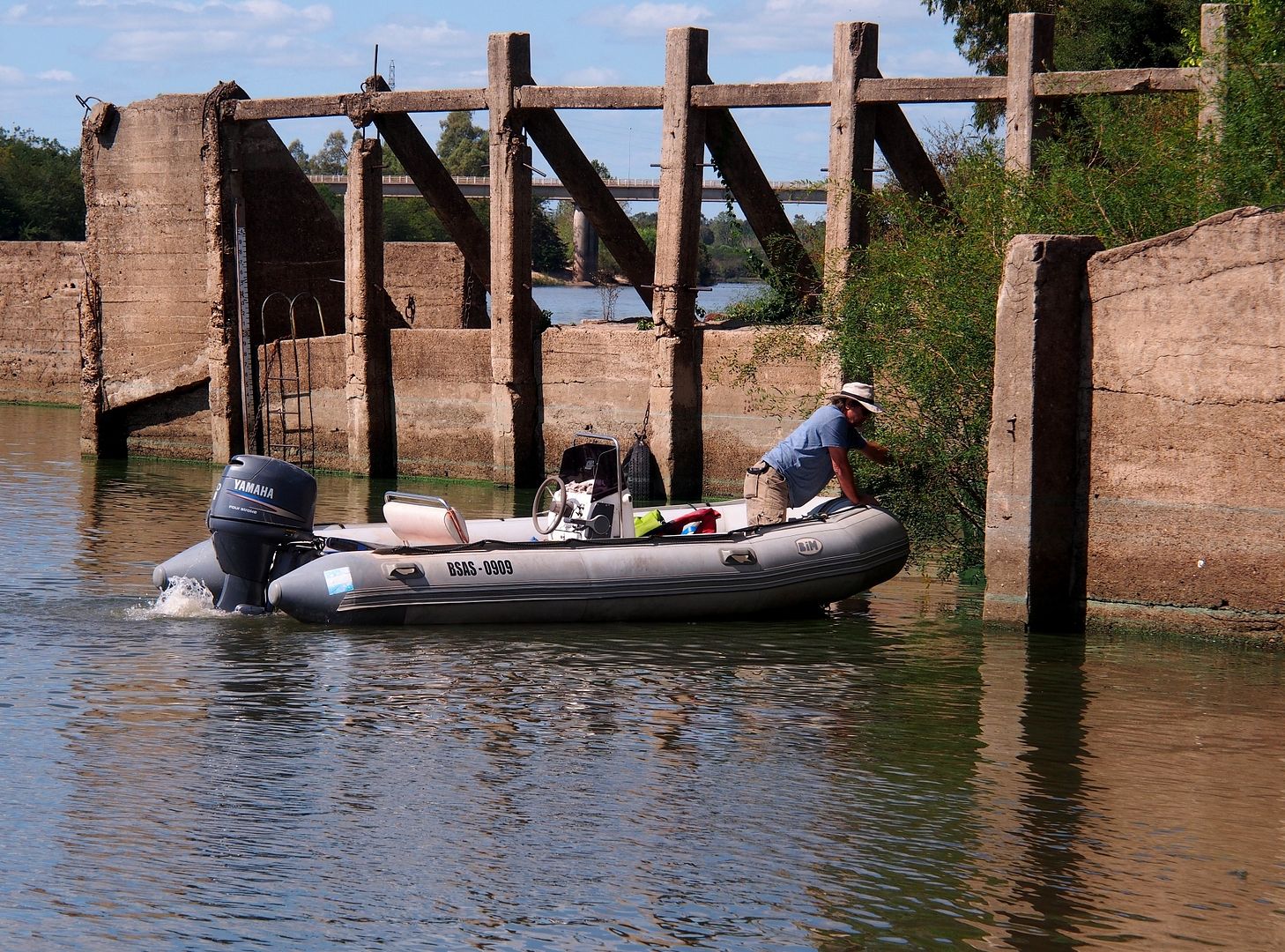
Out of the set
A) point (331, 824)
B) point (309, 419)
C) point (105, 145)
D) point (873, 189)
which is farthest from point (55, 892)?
point (105, 145)

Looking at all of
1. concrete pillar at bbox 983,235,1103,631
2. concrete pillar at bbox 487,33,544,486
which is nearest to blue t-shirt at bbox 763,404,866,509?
concrete pillar at bbox 983,235,1103,631

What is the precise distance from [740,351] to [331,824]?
10250 millimetres

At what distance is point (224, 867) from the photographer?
6.12 meters

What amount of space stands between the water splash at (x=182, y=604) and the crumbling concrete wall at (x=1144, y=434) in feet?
16.4

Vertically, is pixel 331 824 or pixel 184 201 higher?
pixel 184 201

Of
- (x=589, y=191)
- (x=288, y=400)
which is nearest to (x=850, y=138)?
(x=589, y=191)

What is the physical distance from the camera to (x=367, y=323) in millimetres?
18719

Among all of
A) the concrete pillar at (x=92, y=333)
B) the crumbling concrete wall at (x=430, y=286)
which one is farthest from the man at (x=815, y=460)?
the concrete pillar at (x=92, y=333)

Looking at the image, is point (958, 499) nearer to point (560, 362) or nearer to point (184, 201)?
point (560, 362)

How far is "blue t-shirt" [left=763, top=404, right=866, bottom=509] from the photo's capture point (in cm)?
1122

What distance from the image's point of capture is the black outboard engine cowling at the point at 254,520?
10.4 metres

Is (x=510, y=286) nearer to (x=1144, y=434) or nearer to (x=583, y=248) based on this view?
(x=1144, y=434)

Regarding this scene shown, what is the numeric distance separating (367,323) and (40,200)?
39.6 meters

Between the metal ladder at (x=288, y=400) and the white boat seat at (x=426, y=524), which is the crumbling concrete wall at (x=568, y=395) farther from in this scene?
the white boat seat at (x=426, y=524)
